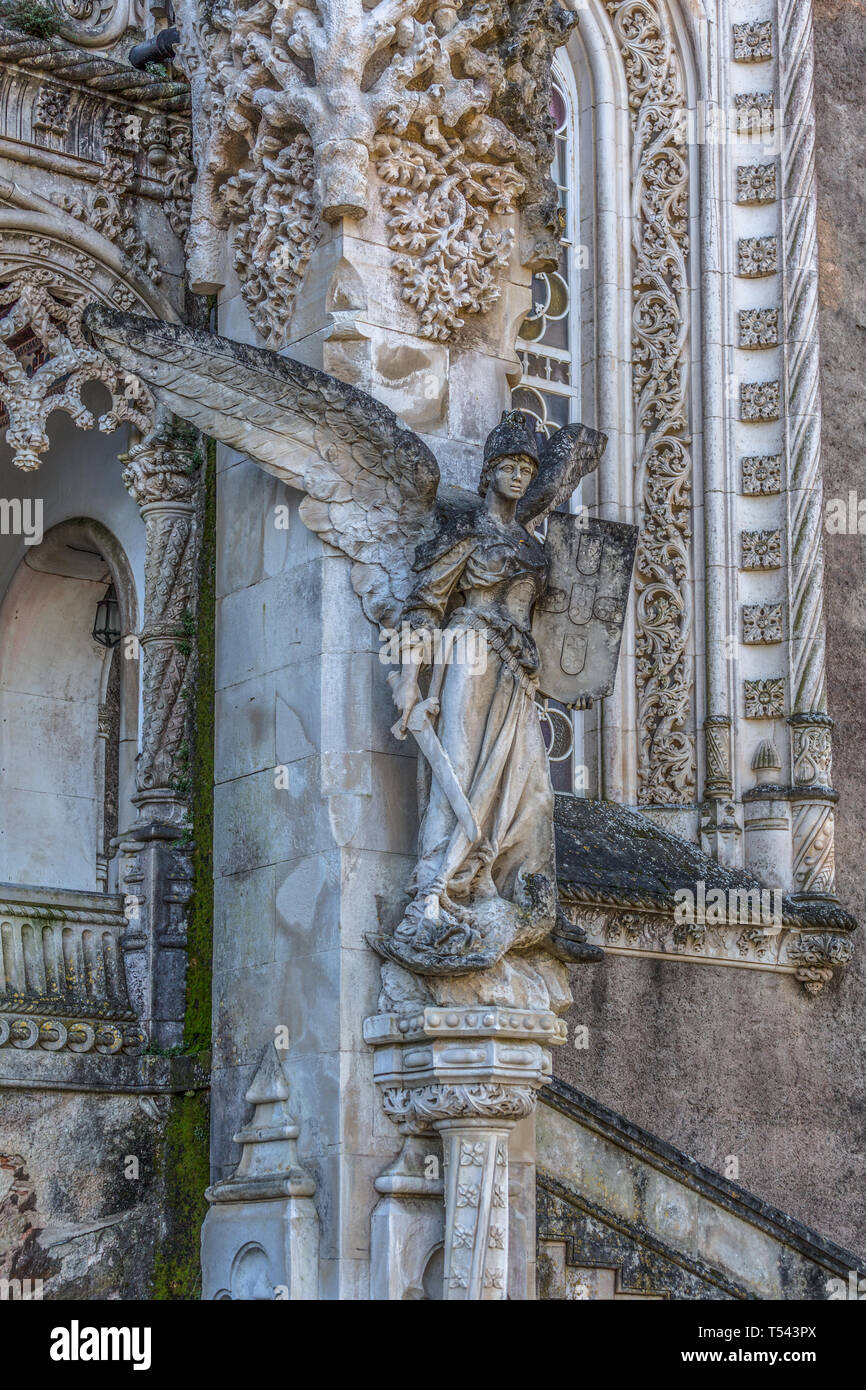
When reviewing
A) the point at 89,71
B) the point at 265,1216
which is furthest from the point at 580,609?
the point at 89,71

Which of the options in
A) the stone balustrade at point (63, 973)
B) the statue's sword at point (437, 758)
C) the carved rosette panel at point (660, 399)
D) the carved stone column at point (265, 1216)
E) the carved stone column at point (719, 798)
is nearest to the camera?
Answer: the carved stone column at point (265, 1216)

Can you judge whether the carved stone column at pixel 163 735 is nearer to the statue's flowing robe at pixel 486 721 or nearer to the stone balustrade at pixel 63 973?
the stone balustrade at pixel 63 973

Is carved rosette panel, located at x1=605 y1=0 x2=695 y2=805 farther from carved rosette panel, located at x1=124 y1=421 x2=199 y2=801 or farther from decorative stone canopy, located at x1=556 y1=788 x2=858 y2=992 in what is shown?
carved rosette panel, located at x1=124 y1=421 x2=199 y2=801

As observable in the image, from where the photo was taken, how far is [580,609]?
10531mm

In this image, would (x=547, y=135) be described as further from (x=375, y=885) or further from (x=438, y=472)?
(x=375, y=885)

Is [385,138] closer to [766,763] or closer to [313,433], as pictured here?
[313,433]

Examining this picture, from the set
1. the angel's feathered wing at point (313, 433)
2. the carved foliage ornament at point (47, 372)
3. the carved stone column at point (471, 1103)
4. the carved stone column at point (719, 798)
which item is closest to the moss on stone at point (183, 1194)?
the carved stone column at point (471, 1103)

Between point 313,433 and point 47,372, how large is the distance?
171 cm

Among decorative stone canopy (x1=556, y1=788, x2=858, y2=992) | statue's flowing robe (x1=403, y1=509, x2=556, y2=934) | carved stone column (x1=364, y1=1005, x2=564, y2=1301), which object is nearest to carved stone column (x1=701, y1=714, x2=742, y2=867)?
decorative stone canopy (x1=556, y1=788, x2=858, y2=992)

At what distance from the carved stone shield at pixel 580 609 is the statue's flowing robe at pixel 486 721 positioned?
22 cm

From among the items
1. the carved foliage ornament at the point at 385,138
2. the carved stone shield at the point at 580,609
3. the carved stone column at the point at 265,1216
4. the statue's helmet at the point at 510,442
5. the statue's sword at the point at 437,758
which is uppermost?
the carved foliage ornament at the point at 385,138

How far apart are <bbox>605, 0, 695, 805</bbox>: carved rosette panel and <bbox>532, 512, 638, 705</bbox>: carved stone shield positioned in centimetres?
368

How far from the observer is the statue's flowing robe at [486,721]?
995cm

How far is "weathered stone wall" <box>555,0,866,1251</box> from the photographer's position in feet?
43.4
